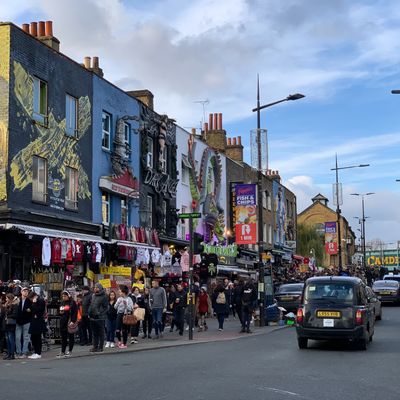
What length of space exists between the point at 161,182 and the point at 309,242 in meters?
38.8

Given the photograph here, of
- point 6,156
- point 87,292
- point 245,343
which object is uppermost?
point 6,156

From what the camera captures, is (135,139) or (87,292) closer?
(87,292)

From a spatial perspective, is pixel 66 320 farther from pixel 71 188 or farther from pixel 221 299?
pixel 71 188

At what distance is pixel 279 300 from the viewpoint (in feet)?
92.0

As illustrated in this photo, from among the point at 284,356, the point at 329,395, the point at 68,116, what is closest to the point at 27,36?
the point at 68,116

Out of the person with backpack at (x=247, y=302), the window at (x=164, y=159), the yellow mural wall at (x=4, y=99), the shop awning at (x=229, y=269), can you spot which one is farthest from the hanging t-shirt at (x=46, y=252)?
the shop awning at (x=229, y=269)

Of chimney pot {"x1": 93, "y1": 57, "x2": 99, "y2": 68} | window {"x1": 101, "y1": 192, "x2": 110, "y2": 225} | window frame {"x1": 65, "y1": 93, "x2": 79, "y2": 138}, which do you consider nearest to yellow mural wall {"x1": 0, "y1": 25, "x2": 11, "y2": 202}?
window frame {"x1": 65, "y1": 93, "x2": 79, "y2": 138}

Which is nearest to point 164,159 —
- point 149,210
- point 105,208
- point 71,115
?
point 149,210

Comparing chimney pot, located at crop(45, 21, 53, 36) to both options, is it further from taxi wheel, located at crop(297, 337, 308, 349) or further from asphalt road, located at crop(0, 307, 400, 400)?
taxi wheel, located at crop(297, 337, 308, 349)

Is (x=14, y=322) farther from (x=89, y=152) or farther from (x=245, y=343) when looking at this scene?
(x=89, y=152)

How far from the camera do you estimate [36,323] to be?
15.4 meters

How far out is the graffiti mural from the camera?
20.5 metres

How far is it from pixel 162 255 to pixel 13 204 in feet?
31.7

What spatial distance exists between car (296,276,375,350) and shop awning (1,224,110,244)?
26.5ft
